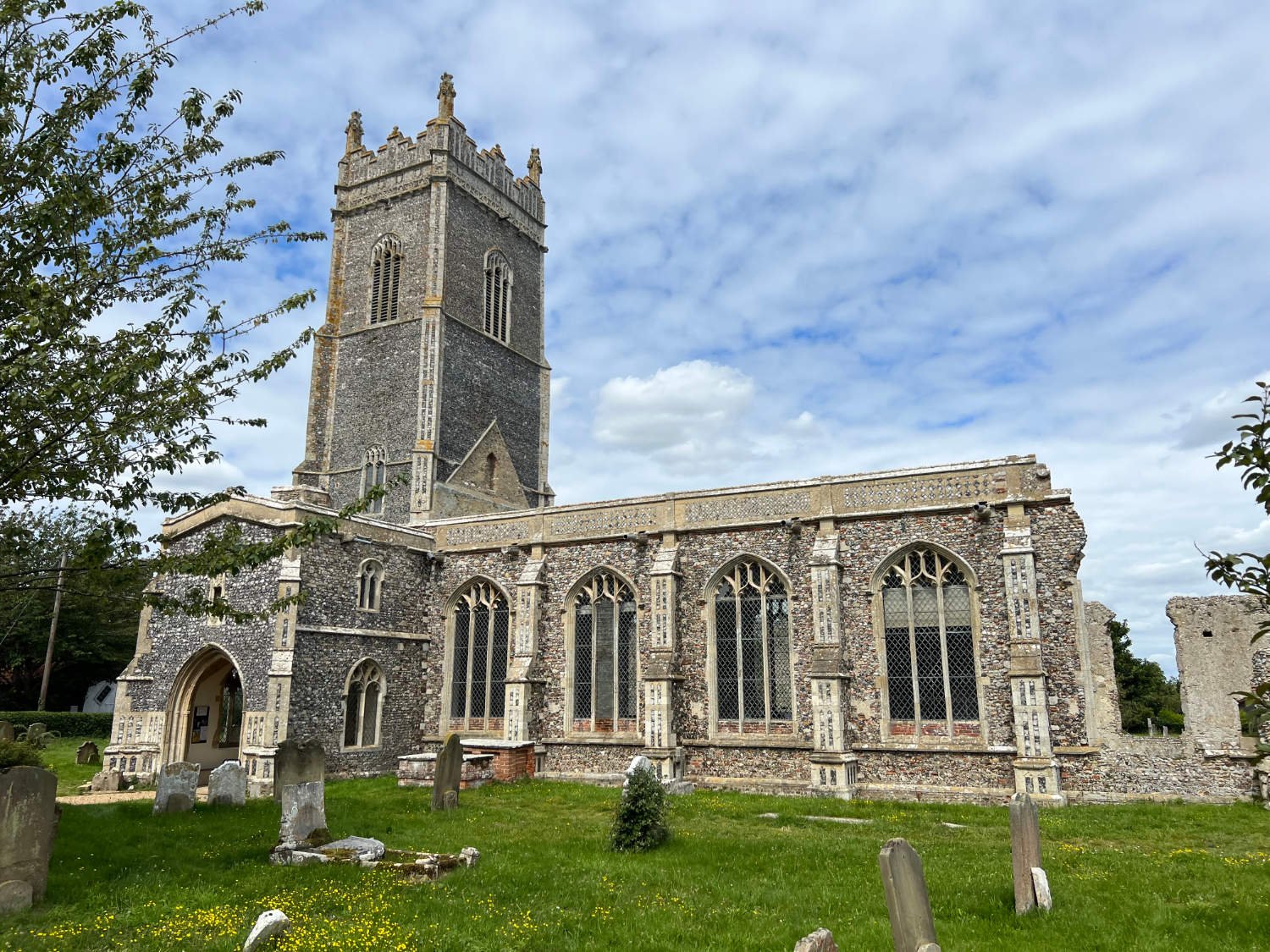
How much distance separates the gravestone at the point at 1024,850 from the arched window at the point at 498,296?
26.7m

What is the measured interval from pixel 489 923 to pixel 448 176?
91.3ft

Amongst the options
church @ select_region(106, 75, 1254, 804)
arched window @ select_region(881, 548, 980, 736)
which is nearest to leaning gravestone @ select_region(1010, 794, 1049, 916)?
church @ select_region(106, 75, 1254, 804)

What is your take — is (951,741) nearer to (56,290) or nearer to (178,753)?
(56,290)

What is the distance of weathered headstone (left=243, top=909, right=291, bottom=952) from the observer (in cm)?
665

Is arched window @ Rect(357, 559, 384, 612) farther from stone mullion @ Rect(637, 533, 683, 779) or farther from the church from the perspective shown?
stone mullion @ Rect(637, 533, 683, 779)

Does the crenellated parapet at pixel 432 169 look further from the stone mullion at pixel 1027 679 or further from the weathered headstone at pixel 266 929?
the weathered headstone at pixel 266 929

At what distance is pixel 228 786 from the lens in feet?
48.4

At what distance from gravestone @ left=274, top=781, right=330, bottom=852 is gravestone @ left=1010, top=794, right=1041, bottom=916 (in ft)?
25.4

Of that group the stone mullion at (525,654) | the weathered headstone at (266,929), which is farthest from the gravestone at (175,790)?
the weathered headstone at (266,929)

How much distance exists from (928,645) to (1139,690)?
2536cm

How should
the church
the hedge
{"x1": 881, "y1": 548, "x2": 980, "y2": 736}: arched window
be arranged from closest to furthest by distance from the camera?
the church, {"x1": 881, "y1": 548, "x2": 980, "y2": 736}: arched window, the hedge

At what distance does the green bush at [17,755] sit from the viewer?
42.5 ft

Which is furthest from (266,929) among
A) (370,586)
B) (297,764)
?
(370,586)

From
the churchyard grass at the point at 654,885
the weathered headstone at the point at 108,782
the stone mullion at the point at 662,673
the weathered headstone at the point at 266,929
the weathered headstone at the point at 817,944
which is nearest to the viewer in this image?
the weathered headstone at the point at 817,944
